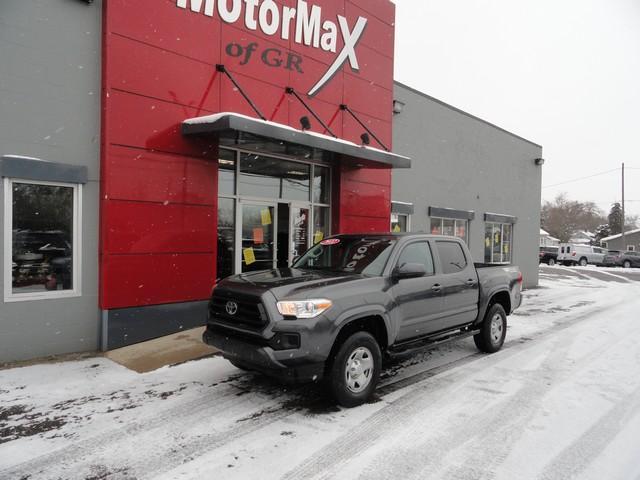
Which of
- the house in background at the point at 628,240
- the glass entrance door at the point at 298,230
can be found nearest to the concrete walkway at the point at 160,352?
the glass entrance door at the point at 298,230

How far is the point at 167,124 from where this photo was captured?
737 cm

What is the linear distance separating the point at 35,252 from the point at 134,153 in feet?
6.60

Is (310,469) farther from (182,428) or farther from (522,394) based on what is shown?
(522,394)

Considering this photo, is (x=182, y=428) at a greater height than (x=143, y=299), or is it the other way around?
(x=143, y=299)

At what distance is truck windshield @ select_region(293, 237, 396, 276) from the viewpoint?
5371 mm

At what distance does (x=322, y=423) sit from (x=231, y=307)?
151cm

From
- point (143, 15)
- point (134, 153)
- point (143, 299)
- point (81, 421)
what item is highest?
point (143, 15)

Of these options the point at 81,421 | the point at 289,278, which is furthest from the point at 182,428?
the point at 289,278

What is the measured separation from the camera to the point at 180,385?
532 cm

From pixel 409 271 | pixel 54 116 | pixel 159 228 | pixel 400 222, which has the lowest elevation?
pixel 409 271

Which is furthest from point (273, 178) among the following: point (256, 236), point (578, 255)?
point (578, 255)

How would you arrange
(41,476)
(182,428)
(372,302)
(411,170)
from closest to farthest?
(41,476) < (182,428) < (372,302) < (411,170)

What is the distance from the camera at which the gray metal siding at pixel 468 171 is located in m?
13.2

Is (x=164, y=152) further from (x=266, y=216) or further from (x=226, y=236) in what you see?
(x=266, y=216)
